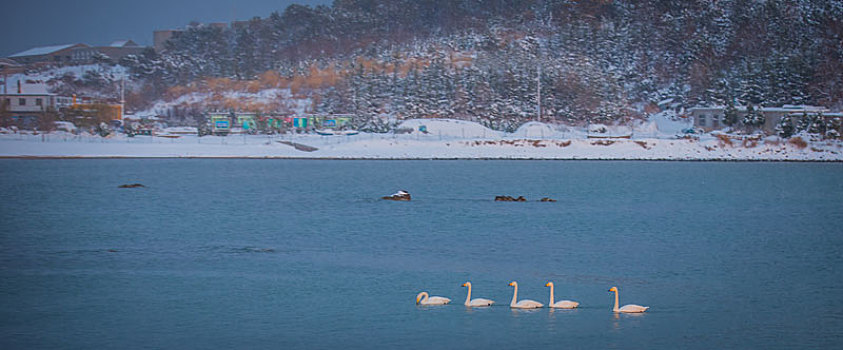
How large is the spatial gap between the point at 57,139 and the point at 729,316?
75.1 metres

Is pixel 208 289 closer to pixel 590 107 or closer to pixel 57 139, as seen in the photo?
pixel 57 139

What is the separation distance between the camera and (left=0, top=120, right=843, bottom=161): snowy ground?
6956 centimetres

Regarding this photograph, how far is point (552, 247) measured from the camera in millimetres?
22844

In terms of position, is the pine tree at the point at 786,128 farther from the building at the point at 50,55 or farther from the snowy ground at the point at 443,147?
the building at the point at 50,55

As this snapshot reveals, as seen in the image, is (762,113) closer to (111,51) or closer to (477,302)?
(477,302)

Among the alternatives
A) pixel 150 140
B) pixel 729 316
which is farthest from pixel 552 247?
pixel 150 140

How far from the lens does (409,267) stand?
1969 cm

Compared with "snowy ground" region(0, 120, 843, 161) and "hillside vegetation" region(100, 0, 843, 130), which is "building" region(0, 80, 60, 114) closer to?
"snowy ground" region(0, 120, 843, 161)

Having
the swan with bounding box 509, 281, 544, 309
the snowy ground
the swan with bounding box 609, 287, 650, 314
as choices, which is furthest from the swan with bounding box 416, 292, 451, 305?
the snowy ground

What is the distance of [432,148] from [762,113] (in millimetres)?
28769

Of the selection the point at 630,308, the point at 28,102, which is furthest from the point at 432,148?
the point at 630,308

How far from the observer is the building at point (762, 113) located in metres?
77.9

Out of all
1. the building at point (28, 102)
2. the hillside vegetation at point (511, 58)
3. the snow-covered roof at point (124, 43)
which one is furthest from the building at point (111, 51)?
the building at point (28, 102)

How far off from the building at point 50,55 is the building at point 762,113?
114416mm
